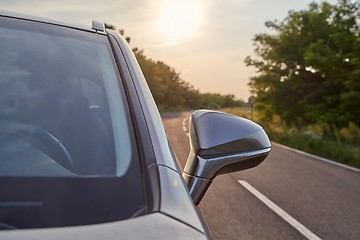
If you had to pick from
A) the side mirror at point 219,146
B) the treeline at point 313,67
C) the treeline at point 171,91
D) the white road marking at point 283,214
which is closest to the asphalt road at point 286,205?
the white road marking at point 283,214

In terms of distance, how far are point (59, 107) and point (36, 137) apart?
0.13 m

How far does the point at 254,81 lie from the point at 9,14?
26.1 meters

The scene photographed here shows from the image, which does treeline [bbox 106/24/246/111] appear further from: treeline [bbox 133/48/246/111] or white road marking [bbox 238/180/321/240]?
white road marking [bbox 238/180/321/240]

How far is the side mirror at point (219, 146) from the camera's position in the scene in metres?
1.65

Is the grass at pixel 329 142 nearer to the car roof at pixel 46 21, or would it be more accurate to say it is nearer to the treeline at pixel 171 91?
the car roof at pixel 46 21

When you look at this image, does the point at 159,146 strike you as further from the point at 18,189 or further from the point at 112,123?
the point at 18,189

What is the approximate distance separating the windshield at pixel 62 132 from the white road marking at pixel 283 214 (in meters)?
3.66

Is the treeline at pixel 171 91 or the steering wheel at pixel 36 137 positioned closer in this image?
the steering wheel at pixel 36 137

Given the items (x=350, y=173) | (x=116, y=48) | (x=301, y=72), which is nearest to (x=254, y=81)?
(x=301, y=72)

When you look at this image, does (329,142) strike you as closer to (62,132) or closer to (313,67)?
(313,67)

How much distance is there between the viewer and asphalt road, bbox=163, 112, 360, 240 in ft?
16.2

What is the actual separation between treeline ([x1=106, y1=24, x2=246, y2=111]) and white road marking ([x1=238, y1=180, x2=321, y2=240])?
55151mm

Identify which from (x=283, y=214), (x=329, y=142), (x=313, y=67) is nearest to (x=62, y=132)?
(x=283, y=214)

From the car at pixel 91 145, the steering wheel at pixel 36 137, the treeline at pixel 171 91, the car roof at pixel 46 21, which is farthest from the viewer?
the treeline at pixel 171 91
